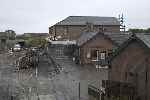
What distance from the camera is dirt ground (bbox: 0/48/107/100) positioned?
20828mm

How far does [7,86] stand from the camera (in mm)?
24328

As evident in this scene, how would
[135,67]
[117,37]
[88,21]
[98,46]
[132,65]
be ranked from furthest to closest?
1. [88,21]
2. [117,37]
3. [98,46]
4. [132,65]
5. [135,67]

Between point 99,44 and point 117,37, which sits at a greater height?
point 117,37

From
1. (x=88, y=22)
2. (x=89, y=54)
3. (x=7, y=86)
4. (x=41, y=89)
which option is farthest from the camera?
(x=88, y=22)

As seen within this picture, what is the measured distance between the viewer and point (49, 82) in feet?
84.6

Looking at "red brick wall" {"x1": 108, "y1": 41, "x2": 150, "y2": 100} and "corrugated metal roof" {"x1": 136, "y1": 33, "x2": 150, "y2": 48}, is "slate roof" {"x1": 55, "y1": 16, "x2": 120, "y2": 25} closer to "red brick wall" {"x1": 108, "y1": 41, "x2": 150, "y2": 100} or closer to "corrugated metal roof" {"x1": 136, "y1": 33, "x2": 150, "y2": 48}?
"red brick wall" {"x1": 108, "y1": 41, "x2": 150, "y2": 100}

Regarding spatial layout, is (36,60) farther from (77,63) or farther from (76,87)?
(76,87)

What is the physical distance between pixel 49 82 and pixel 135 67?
9880 mm

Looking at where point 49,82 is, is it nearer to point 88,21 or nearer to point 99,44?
point 99,44

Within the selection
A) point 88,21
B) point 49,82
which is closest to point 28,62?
point 49,82

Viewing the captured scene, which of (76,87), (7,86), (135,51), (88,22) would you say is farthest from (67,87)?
(88,22)

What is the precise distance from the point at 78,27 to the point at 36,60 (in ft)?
100

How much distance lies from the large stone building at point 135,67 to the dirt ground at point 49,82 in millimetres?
3010

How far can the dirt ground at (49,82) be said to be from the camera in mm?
20828
